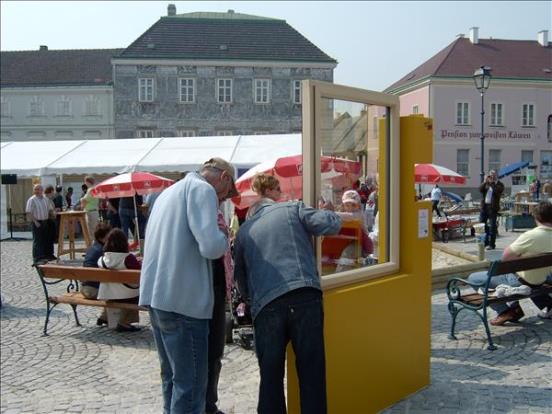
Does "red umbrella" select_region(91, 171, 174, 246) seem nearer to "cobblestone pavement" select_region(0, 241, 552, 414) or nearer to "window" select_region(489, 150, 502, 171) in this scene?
"cobblestone pavement" select_region(0, 241, 552, 414)

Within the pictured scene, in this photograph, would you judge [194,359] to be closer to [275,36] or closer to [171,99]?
[171,99]

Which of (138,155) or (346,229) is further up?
(138,155)

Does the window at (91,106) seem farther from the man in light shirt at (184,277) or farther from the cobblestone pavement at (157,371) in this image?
the man in light shirt at (184,277)

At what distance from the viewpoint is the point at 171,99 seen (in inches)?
1706

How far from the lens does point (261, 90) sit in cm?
4403

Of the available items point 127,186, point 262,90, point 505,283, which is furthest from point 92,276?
point 262,90

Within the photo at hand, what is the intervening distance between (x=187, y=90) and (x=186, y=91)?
121 mm

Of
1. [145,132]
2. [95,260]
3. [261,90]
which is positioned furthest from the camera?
[261,90]

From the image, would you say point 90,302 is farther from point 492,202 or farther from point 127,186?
point 492,202

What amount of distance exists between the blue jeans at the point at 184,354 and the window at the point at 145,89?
41.4 m

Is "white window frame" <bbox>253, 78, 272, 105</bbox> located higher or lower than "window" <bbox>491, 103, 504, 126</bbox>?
higher

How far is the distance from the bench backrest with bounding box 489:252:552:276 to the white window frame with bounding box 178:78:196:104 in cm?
3934

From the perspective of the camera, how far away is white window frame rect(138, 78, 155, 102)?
43156mm

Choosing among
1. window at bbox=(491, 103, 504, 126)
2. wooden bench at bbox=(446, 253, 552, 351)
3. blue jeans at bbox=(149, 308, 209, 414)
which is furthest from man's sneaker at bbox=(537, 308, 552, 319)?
window at bbox=(491, 103, 504, 126)
